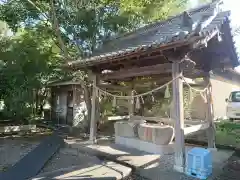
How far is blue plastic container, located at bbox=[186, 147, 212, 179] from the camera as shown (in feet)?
14.8

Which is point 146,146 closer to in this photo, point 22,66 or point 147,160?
point 147,160

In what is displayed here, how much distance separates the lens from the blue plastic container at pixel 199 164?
178 inches

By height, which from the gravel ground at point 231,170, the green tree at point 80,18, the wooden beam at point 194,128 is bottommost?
the gravel ground at point 231,170

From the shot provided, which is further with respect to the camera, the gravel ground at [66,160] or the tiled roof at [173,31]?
the gravel ground at [66,160]

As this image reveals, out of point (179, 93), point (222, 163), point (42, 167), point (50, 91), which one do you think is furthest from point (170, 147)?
point (50, 91)

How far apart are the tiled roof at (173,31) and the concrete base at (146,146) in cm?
270

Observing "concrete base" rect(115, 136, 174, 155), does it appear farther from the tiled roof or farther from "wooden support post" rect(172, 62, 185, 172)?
the tiled roof

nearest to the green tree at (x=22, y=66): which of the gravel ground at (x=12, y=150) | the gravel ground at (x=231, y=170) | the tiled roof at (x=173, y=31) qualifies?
the gravel ground at (x=12, y=150)

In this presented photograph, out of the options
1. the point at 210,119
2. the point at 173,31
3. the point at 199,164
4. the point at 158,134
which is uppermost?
the point at 173,31

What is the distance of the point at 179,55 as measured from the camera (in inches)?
191

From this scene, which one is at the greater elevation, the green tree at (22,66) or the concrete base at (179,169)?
the green tree at (22,66)

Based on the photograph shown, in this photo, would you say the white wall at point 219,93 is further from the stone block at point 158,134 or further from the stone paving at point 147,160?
the stone block at point 158,134

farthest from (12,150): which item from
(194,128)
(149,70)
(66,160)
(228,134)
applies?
(228,134)

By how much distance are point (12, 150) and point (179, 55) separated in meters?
5.75
